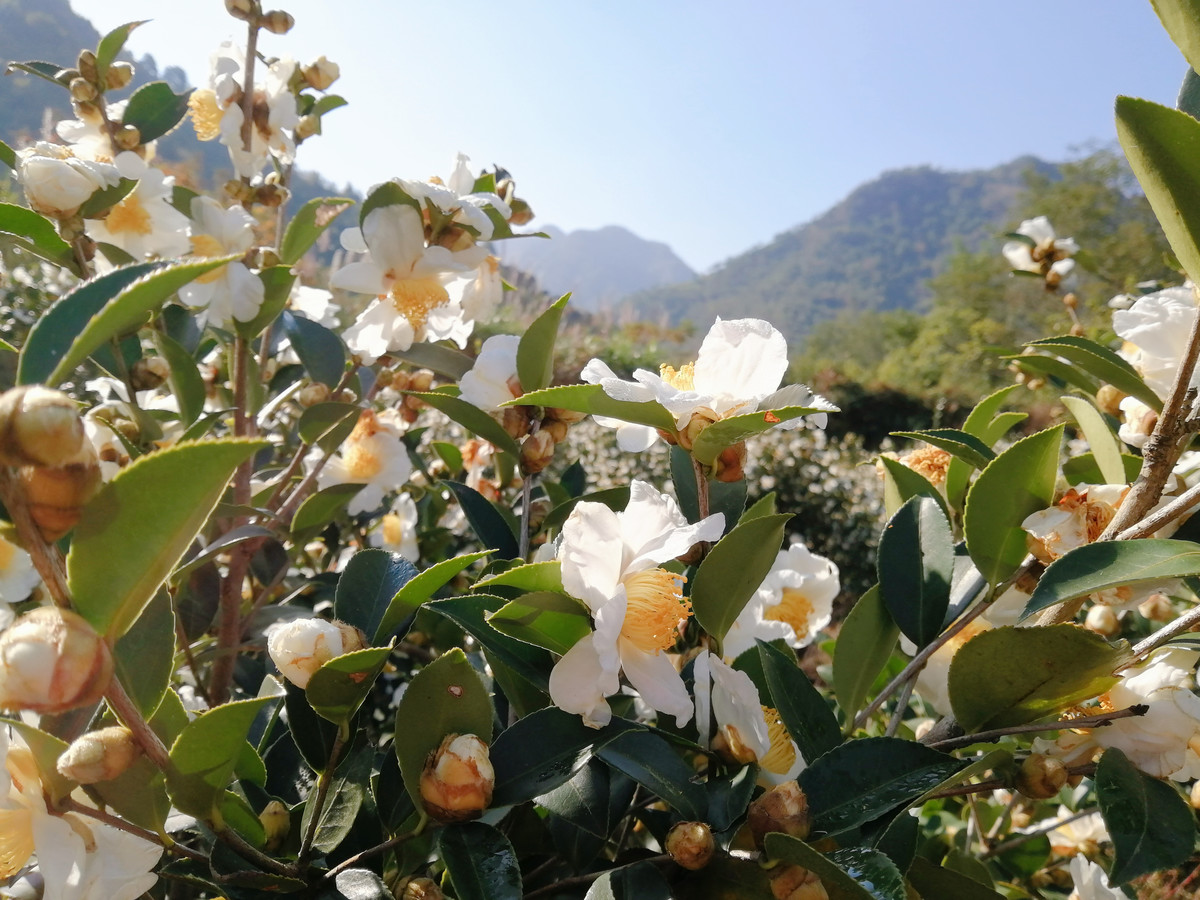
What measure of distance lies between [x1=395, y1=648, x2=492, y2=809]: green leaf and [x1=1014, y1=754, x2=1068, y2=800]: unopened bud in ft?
1.13

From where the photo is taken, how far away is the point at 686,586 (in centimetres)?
61

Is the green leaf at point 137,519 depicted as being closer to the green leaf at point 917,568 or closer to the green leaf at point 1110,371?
the green leaf at point 917,568

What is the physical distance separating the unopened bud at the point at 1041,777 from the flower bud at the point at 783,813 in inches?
6.5

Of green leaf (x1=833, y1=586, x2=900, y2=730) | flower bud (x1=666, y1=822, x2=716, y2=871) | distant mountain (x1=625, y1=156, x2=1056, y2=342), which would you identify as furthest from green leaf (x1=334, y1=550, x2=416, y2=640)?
distant mountain (x1=625, y1=156, x2=1056, y2=342)

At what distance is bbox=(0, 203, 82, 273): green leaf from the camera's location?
61 centimetres

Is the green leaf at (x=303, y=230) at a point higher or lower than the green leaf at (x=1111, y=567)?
higher

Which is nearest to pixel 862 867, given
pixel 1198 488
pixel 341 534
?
pixel 1198 488

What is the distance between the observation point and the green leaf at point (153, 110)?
91cm

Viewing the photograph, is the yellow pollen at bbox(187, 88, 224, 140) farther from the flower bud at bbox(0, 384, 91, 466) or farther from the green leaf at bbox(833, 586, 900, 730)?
the green leaf at bbox(833, 586, 900, 730)

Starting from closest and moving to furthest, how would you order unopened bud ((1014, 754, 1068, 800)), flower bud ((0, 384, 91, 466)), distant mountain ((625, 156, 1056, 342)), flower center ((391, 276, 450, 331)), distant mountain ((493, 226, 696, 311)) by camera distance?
flower bud ((0, 384, 91, 466)), unopened bud ((1014, 754, 1068, 800)), flower center ((391, 276, 450, 331)), distant mountain ((625, 156, 1056, 342)), distant mountain ((493, 226, 696, 311))

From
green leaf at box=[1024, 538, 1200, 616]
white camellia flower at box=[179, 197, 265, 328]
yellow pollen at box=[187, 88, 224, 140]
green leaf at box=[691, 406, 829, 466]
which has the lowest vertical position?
green leaf at box=[1024, 538, 1200, 616]

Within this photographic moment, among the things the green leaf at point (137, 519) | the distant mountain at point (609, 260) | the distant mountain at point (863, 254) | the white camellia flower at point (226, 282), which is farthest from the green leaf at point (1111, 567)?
the distant mountain at point (609, 260)

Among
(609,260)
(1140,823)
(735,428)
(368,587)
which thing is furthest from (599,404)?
(609,260)

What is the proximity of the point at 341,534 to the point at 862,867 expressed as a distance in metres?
1.12
